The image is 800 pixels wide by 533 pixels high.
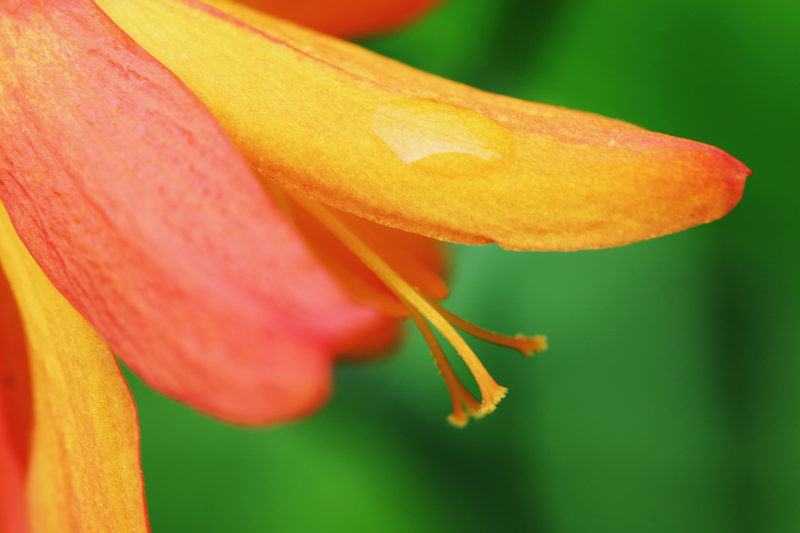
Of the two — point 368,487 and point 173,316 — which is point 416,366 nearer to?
point 368,487

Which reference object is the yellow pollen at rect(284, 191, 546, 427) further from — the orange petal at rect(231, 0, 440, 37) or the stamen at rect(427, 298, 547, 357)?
the orange petal at rect(231, 0, 440, 37)

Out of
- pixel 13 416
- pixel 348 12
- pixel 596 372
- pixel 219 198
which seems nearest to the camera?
pixel 219 198

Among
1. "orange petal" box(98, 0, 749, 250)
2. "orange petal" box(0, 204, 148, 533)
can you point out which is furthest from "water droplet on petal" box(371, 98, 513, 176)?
"orange petal" box(0, 204, 148, 533)

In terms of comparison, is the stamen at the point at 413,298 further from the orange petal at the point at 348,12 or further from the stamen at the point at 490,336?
the orange petal at the point at 348,12

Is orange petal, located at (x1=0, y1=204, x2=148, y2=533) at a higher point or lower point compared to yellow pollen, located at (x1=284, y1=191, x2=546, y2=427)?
lower

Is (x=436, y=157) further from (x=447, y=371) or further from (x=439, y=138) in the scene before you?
(x=447, y=371)

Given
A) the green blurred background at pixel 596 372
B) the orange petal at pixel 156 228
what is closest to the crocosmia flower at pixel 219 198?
the orange petal at pixel 156 228

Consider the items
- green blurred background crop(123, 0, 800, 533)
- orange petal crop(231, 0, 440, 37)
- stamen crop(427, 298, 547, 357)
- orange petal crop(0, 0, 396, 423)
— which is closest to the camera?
orange petal crop(0, 0, 396, 423)

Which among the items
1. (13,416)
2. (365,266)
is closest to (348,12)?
(365,266)
